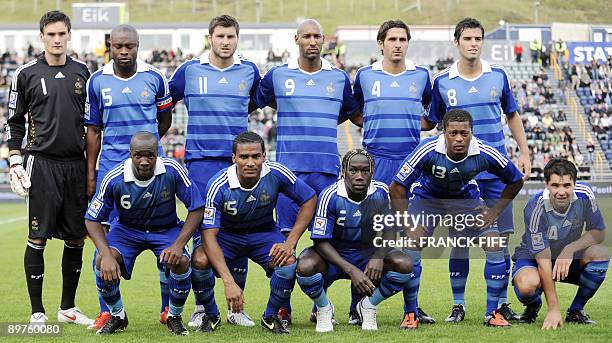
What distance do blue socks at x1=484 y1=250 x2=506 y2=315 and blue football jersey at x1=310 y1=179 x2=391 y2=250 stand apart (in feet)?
2.95

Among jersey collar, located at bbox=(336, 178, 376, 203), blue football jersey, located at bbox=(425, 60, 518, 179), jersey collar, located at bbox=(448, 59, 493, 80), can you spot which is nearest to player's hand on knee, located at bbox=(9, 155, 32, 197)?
jersey collar, located at bbox=(336, 178, 376, 203)

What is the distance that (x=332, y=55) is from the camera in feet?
131

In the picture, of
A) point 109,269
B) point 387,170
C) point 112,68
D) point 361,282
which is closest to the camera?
point 109,269

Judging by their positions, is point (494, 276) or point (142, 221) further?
point (494, 276)

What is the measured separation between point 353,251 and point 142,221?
160 centimetres

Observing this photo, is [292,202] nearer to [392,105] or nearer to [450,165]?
[392,105]

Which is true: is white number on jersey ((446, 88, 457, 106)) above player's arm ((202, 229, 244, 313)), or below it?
above

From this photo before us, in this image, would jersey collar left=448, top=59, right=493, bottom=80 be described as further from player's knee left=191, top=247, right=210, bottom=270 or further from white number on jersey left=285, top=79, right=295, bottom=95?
player's knee left=191, top=247, right=210, bottom=270

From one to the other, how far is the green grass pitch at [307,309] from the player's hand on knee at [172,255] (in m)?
0.53

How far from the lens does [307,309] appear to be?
8227 millimetres

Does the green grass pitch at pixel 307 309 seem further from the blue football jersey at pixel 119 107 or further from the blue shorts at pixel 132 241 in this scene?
the blue football jersey at pixel 119 107

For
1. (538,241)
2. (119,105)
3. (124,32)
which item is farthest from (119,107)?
(538,241)

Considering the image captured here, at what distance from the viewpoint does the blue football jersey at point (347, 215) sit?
6797mm

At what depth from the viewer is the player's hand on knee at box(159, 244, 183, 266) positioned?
653cm
